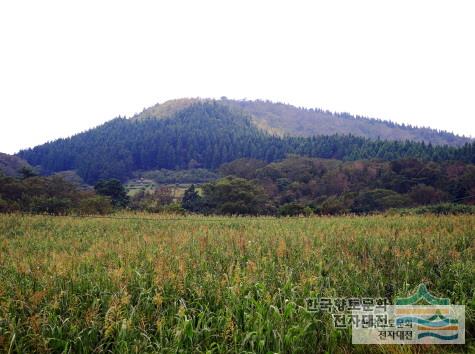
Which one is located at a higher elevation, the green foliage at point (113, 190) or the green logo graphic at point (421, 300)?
the green foliage at point (113, 190)

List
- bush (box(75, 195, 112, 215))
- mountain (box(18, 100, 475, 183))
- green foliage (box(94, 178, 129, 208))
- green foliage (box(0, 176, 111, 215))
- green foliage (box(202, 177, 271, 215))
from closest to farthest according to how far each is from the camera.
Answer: bush (box(75, 195, 112, 215))
green foliage (box(0, 176, 111, 215))
green foliage (box(202, 177, 271, 215))
green foliage (box(94, 178, 129, 208))
mountain (box(18, 100, 475, 183))

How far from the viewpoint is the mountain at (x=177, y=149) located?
340 ft

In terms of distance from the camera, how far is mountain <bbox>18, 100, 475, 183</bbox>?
10356 cm

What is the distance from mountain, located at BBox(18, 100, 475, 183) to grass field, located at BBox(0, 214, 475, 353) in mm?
79850

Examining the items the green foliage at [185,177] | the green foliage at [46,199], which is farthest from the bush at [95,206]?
the green foliage at [185,177]

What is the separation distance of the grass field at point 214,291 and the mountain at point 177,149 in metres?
79.8

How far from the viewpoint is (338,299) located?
6293 millimetres

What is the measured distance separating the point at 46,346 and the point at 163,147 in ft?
424

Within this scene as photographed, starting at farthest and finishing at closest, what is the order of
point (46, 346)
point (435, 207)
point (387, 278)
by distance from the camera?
point (435, 207) < point (387, 278) < point (46, 346)

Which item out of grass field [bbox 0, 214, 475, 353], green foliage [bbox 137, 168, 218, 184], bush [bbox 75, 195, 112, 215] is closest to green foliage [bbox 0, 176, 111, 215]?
bush [bbox 75, 195, 112, 215]

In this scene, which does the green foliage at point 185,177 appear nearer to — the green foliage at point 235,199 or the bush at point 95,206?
the green foliage at point 235,199

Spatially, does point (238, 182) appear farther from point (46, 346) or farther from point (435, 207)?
point (46, 346)

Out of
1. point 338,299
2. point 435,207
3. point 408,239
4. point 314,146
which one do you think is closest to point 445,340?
point 338,299

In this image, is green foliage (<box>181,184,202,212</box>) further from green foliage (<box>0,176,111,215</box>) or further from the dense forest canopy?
green foliage (<box>0,176,111,215</box>)
